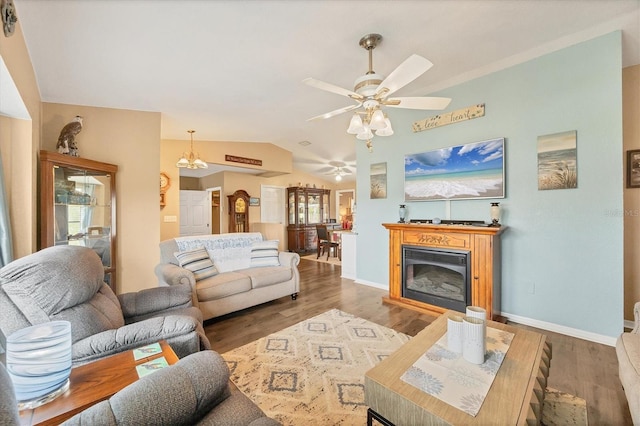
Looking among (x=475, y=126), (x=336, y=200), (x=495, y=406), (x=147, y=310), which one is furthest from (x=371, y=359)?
(x=336, y=200)

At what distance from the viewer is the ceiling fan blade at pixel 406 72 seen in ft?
5.59

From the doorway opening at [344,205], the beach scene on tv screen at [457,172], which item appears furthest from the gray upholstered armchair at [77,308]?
the doorway opening at [344,205]

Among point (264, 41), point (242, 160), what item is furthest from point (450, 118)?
point (242, 160)

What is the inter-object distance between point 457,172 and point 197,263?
340 cm

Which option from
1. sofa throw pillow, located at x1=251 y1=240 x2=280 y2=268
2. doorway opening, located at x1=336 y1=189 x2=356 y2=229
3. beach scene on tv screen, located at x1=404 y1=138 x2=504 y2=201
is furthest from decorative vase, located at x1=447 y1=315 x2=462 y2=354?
doorway opening, located at x1=336 y1=189 x2=356 y2=229

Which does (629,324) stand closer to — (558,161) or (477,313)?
(558,161)

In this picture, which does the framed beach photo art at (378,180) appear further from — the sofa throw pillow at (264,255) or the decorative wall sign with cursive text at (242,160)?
the decorative wall sign with cursive text at (242,160)

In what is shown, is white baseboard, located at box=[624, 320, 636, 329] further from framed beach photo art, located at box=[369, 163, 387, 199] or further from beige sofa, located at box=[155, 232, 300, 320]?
beige sofa, located at box=[155, 232, 300, 320]

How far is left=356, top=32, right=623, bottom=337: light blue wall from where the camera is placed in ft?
8.00

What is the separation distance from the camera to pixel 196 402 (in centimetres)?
96

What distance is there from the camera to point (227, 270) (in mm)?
3561

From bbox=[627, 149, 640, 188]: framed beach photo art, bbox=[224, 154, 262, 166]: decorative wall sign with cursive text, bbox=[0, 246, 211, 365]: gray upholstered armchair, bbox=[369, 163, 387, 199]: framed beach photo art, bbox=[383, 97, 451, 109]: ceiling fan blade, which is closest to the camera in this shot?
bbox=[0, 246, 211, 365]: gray upholstered armchair

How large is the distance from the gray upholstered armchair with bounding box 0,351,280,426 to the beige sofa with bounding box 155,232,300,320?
5.81 ft

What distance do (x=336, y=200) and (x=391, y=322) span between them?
7239 millimetres
